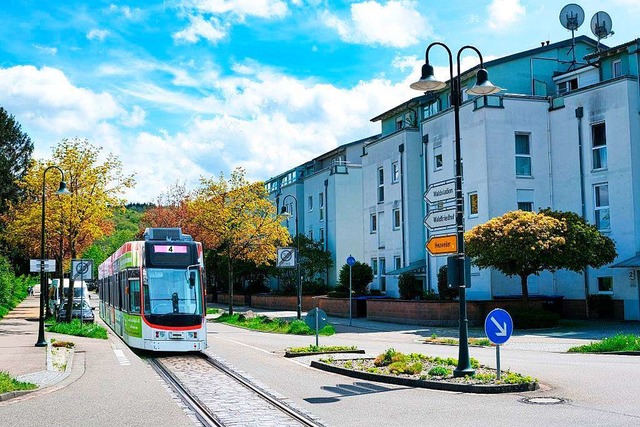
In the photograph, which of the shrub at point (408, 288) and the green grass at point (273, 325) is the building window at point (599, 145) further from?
the green grass at point (273, 325)

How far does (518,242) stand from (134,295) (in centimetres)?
1517

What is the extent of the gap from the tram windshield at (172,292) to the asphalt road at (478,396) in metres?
1.86

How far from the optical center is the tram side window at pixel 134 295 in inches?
818

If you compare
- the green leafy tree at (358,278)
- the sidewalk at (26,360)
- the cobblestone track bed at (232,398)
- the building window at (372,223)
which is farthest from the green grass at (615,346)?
the building window at (372,223)

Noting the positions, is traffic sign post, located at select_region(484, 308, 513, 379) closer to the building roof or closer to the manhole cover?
the manhole cover

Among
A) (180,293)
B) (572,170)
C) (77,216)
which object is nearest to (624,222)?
(572,170)

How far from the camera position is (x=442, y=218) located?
14734mm

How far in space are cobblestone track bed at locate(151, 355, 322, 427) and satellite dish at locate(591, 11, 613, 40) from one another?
31.4m

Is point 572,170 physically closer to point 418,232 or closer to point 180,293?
point 418,232

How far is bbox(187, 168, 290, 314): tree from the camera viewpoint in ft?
149

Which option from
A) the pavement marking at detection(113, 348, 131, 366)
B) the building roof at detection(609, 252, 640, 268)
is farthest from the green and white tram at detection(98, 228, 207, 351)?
the building roof at detection(609, 252, 640, 268)

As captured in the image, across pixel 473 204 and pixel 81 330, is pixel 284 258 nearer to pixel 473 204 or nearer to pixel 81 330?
pixel 81 330

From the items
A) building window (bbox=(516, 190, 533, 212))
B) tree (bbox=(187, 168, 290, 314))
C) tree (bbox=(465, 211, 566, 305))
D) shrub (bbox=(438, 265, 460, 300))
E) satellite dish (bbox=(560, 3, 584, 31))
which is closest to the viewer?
tree (bbox=(465, 211, 566, 305))

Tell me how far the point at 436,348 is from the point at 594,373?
8838 millimetres
